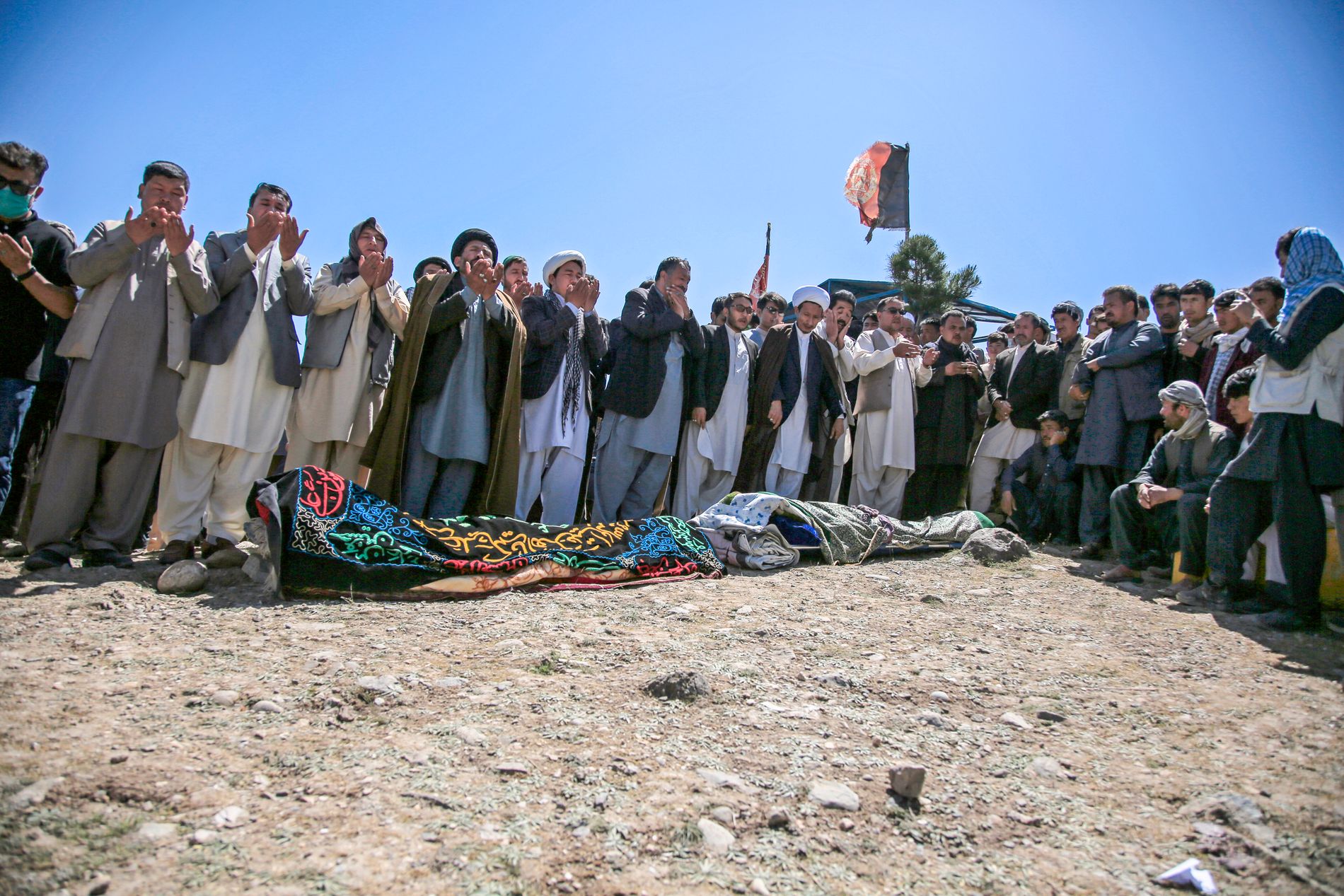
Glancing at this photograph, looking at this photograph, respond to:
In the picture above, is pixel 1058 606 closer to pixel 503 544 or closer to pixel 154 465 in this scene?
pixel 503 544

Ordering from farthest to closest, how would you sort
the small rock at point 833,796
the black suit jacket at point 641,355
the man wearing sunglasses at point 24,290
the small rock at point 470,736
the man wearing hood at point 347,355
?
1. the black suit jacket at point 641,355
2. the man wearing hood at point 347,355
3. the man wearing sunglasses at point 24,290
4. the small rock at point 470,736
5. the small rock at point 833,796

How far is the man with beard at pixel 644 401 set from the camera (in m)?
4.97

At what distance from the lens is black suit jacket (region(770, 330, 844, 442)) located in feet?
18.7

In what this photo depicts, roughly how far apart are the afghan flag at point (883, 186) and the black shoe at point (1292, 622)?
35.6 feet

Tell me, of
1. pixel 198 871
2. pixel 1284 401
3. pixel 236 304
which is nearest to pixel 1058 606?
pixel 1284 401

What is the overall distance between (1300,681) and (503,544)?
2.99 m

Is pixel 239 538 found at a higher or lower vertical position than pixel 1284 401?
lower

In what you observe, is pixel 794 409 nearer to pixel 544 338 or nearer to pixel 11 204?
pixel 544 338

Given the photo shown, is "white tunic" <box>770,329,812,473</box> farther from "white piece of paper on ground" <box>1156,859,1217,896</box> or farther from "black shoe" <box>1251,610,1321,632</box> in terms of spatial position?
"white piece of paper on ground" <box>1156,859,1217,896</box>

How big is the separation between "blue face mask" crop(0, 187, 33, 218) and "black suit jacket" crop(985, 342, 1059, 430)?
6.24 meters

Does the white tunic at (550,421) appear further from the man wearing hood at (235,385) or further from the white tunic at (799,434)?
the white tunic at (799,434)

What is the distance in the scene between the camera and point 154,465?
3.40 m

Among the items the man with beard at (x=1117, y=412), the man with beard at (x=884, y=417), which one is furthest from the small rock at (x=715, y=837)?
the man with beard at (x=884, y=417)

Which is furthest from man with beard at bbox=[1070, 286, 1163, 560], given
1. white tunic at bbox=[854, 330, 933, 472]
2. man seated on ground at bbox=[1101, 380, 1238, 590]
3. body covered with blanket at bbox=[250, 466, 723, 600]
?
body covered with blanket at bbox=[250, 466, 723, 600]
